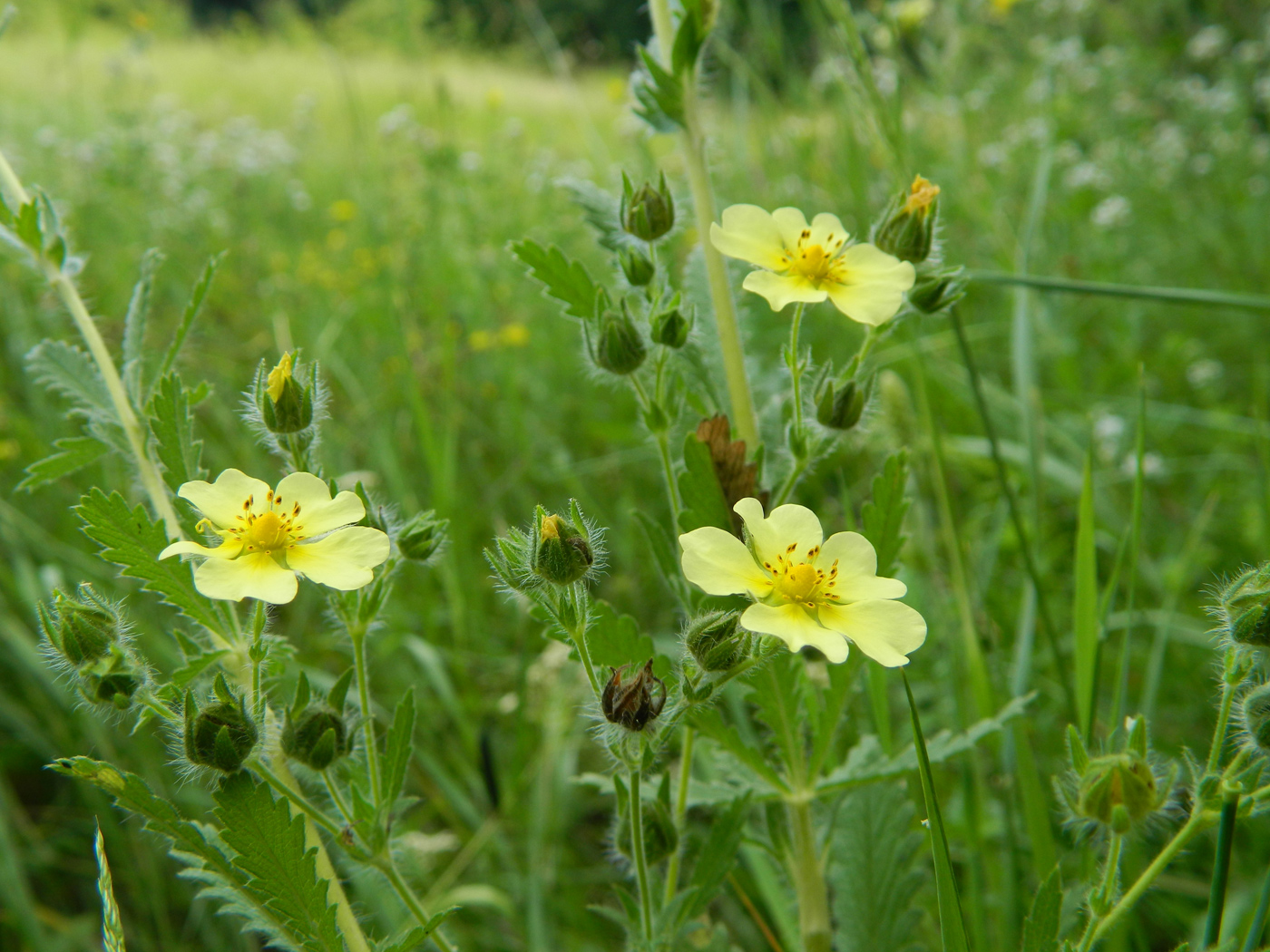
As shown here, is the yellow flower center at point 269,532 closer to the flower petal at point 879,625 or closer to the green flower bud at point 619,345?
the green flower bud at point 619,345

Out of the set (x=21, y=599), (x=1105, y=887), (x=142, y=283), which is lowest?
(x=21, y=599)

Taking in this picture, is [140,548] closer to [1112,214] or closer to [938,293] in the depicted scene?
[938,293]

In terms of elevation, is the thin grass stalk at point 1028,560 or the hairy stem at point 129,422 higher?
the hairy stem at point 129,422

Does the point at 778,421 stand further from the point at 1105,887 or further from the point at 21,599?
the point at 21,599

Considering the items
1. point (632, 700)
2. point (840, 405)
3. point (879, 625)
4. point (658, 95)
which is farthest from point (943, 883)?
point (658, 95)

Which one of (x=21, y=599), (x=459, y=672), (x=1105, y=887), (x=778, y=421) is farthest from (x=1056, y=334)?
(x=21, y=599)

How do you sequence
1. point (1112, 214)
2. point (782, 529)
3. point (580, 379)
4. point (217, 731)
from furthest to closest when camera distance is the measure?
point (1112, 214) < point (580, 379) < point (782, 529) < point (217, 731)

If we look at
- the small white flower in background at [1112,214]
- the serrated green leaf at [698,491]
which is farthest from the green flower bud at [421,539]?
the small white flower in background at [1112,214]
